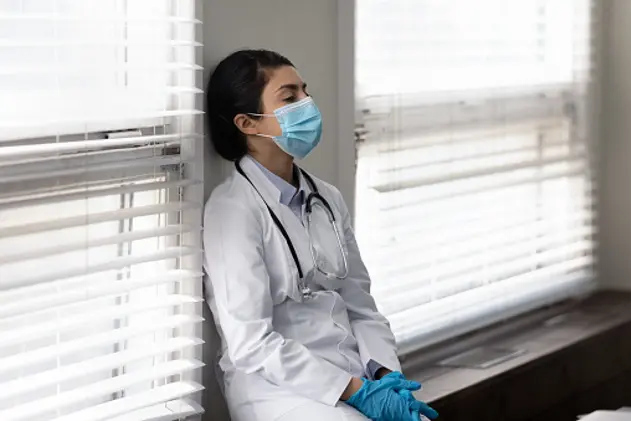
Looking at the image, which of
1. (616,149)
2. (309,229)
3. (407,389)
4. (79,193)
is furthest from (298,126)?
(616,149)

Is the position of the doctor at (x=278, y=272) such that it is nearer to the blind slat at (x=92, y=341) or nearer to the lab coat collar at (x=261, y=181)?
the lab coat collar at (x=261, y=181)

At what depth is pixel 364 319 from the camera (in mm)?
2857

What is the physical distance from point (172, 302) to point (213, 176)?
0.35 meters

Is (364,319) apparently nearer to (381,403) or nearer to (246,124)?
(381,403)

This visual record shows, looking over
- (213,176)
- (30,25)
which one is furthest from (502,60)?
(30,25)

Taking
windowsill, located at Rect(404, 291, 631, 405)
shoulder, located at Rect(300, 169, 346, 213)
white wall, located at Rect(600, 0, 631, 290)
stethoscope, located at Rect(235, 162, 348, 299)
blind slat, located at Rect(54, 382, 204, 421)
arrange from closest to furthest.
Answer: blind slat, located at Rect(54, 382, 204, 421), stethoscope, located at Rect(235, 162, 348, 299), shoulder, located at Rect(300, 169, 346, 213), windowsill, located at Rect(404, 291, 631, 405), white wall, located at Rect(600, 0, 631, 290)

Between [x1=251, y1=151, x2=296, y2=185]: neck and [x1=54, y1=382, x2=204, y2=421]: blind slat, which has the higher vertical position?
[x1=251, y1=151, x2=296, y2=185]: neck

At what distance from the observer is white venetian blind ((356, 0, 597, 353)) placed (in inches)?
132

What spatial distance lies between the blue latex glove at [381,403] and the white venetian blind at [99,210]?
14.8 inches

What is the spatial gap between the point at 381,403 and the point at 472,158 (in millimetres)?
1396

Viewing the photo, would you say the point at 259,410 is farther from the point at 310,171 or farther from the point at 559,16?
the point at 559,16

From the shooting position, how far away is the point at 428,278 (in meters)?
3.56

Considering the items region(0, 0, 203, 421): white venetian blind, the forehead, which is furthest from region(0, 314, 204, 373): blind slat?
the forehead

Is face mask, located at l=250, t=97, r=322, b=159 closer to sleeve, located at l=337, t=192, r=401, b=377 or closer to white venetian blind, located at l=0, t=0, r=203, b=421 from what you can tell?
white venetian blind, located at l=0, t=0, r=203, b=421
